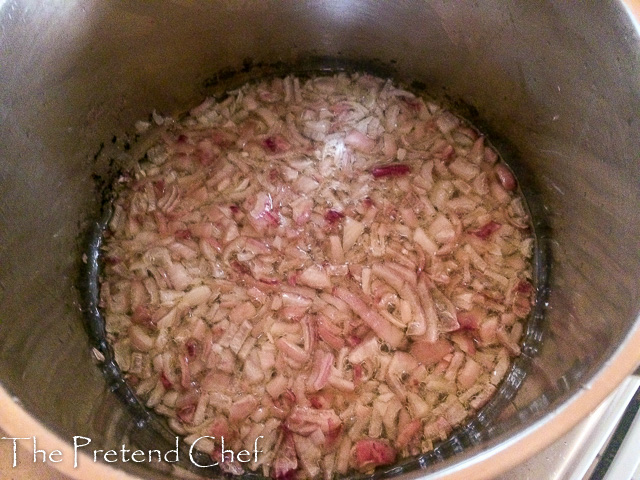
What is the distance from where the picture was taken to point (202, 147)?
1274 mm

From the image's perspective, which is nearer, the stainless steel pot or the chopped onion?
the stainless steel pot

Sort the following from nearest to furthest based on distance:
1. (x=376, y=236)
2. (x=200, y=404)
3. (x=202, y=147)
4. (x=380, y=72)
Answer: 1. (x=200, y=404)
2. (x=376, y=236)
3. (x=202, y=147)
4. (x=380, y=72)

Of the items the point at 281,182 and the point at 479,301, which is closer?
the point at 479,301

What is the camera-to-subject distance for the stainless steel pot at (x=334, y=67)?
2.64 ft

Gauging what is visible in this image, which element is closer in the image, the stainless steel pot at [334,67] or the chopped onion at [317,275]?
the stainless steel pot at [334,67]

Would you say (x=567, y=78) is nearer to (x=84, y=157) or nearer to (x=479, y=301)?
(x=479, y=301)

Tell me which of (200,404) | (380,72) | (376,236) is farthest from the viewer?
(380,72)

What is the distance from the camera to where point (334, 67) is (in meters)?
1.41

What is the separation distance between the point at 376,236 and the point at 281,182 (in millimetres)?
267

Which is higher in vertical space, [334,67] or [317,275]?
[334,67]

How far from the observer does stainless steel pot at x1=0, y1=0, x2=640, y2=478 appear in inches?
31.7

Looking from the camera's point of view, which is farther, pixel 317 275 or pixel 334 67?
pixel 334 67

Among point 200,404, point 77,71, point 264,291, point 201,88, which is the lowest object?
point 200,404

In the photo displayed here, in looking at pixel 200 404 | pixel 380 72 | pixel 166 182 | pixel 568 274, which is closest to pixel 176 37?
→ pixel 166 182
